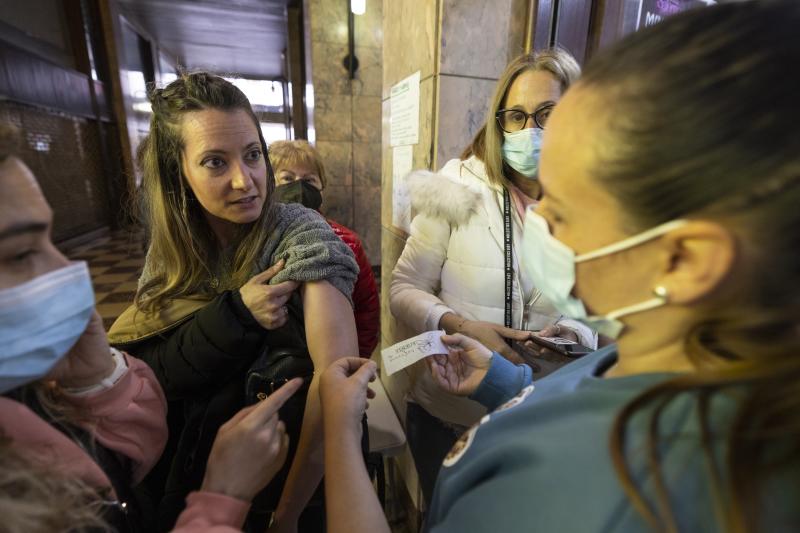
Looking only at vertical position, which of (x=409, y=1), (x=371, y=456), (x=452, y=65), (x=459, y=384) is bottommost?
(x=371, y=456)

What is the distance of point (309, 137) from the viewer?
5027mm

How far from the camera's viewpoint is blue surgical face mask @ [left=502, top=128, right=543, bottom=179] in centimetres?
133

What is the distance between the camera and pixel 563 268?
23.0 inches

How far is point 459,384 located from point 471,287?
52cm

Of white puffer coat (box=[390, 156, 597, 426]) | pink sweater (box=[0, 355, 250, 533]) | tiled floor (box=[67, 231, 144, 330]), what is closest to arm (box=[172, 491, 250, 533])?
pink sweater (box=[0, 355, 250, 533])

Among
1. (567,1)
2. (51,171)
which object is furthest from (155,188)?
(51,171)

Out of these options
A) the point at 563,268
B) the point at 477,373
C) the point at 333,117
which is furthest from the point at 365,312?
the point at 333,117

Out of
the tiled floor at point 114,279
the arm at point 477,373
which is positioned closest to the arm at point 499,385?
the arm at point 477,373

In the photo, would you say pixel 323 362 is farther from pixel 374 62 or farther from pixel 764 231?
pixel 374 62

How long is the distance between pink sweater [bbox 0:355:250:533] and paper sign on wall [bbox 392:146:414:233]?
52.0 inches

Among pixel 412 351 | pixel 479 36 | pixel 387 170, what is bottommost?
pixel 412 351

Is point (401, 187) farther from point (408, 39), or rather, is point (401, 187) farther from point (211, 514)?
point (211, 514)

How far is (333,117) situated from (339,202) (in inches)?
40.2

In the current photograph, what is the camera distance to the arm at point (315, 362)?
992mm
